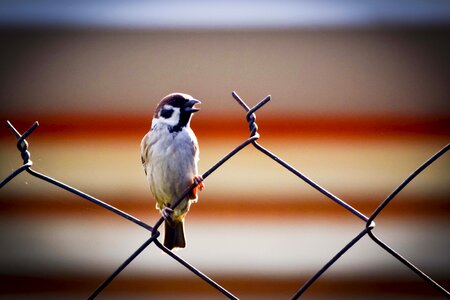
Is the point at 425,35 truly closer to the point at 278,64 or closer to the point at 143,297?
the point at 278,64

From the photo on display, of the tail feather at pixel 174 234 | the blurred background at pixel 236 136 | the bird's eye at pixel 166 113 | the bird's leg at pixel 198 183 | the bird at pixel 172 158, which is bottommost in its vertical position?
the bird's leg at pixel 198 183

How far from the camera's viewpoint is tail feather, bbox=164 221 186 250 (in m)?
1.47

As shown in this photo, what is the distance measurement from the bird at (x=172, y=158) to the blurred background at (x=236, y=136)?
3.97ft

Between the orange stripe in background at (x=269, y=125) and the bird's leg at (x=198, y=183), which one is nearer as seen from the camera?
the bird's leg at (x=198, y=183)

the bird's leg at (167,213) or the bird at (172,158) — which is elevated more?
the bird at (172,158)

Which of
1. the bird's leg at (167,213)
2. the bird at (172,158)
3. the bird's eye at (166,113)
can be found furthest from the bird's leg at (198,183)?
the bird's eye at (166,113)

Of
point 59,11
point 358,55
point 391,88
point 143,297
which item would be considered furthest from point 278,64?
point 143,297

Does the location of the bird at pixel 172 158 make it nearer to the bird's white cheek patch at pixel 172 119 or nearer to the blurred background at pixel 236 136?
the bird's white cheek patch at pixel 172 119

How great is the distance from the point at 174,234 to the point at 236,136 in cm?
135

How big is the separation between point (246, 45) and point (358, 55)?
497 millimetres

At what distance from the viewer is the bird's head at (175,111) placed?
1.40m

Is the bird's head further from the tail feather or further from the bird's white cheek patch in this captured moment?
the tail feather

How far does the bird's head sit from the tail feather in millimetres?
230

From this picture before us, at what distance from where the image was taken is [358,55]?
2.72 metres
